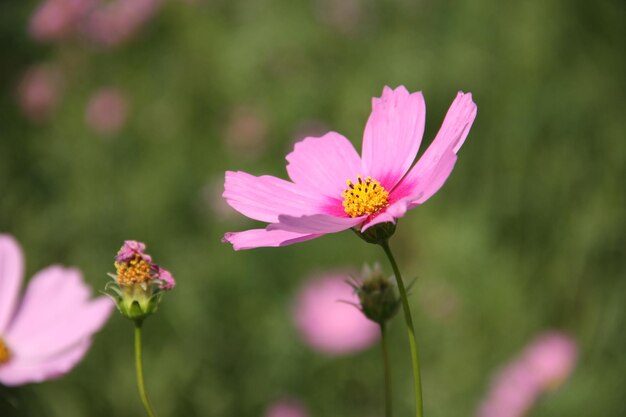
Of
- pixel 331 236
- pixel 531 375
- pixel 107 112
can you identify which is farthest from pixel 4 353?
pixel 107 112

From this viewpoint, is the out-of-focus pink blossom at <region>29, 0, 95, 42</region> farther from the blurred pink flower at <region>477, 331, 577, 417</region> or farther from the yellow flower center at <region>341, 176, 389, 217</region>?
the yellow flower center at <region>341, 176, 389, 217</region>

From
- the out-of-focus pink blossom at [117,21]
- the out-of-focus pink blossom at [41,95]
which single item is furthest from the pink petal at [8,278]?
the out-of-focus pink blossom at [117,21]

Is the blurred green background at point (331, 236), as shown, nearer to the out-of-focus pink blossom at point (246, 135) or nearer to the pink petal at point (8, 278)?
the out-of-focus pink blossom at point (246, 135)

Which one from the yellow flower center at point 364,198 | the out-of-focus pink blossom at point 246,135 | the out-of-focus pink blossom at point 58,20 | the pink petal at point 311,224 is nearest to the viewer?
the pink petal at point 311,224

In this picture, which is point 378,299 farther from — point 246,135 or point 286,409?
point 246,135

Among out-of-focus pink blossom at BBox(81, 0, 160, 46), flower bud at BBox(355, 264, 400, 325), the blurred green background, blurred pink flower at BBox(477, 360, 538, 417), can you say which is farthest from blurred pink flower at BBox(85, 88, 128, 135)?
flower bud at BBox(355, 264, 400, 325)
